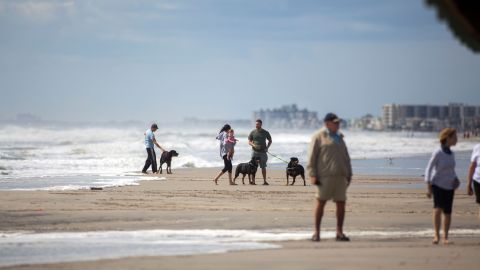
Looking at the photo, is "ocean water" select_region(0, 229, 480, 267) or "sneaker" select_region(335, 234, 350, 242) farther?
"sneaker" select_region(335, 234, 350, 242)

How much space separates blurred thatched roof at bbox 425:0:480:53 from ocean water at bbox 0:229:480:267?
→ 551 cm

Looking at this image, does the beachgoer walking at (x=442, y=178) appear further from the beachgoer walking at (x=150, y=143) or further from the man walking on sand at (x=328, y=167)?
the beachgoer walking at (x=150, y=143)

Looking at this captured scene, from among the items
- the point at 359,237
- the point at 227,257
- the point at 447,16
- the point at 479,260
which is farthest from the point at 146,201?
the point at 447,16

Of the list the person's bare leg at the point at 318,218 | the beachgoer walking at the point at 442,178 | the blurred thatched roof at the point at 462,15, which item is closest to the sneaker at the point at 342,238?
the person's bare leg at the point at 318,218

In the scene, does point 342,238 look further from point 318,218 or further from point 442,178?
point 442,178

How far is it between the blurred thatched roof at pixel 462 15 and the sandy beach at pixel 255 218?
417 cm

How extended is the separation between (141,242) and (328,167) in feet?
8.82

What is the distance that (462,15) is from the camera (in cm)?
529

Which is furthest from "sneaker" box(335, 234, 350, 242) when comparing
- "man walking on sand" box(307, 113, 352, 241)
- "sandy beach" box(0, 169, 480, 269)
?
"sandy beach" box(0, 169, 480, 269)

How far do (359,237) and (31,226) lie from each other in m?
5.02

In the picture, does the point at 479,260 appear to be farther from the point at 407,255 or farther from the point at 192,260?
the point at 192,260

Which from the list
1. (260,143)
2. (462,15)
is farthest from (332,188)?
(260,143)

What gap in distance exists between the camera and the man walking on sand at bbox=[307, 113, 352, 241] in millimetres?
11016

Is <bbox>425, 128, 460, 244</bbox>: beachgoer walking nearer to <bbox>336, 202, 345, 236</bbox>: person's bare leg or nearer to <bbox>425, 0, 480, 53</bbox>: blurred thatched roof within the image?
<bbox>336, 202, 345, 236</bbox>: person's bare leg
